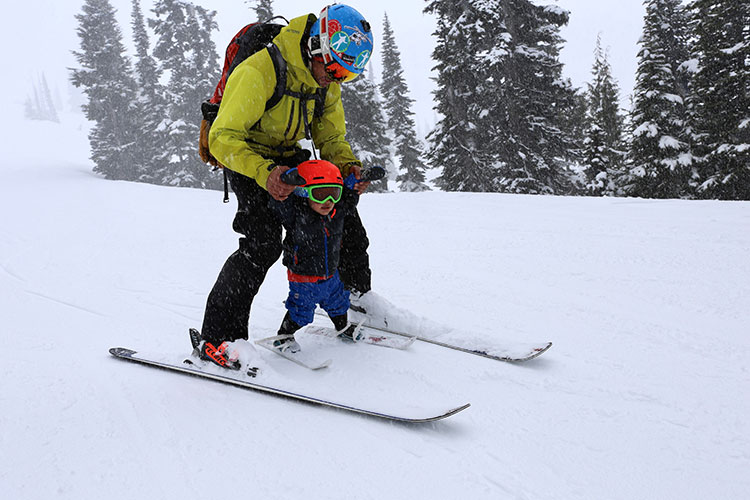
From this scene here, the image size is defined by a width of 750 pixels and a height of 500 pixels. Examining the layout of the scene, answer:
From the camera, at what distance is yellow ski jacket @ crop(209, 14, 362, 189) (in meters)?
2.45

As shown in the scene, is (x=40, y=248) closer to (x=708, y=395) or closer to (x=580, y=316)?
(x=580, y=316)

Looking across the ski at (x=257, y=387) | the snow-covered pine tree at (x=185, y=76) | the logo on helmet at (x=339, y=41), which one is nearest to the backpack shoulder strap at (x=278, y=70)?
the logo on helmet at (x=339, y=41)

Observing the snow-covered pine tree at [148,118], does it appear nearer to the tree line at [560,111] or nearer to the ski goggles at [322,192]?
the tree line at [560,111]

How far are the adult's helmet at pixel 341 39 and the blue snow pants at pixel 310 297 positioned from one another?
1.21m

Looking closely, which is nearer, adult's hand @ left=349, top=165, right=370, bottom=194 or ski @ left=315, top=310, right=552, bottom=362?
ski @ left=315, top=310, right=552, bottom=362

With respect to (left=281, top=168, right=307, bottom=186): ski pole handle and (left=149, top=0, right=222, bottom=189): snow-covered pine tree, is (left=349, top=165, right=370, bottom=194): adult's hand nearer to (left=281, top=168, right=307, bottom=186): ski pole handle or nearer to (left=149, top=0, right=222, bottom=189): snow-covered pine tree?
(left=281, top=168, right=307, bottom=186): ski pole handle

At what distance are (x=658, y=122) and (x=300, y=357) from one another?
21179 millimetres

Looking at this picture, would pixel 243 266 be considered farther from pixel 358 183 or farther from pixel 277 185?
pixel 358 183

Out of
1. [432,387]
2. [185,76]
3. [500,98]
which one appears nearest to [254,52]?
[432,387]

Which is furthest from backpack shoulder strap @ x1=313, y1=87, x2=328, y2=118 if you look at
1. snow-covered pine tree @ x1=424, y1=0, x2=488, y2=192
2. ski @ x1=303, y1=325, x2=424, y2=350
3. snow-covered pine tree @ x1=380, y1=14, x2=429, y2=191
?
snow-covered pine tree @ x1=380, y1=14, x2=429, y2=191

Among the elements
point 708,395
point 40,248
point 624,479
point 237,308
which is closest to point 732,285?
point 708,395

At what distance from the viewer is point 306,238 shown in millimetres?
2668

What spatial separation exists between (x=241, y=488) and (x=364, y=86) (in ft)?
85.8

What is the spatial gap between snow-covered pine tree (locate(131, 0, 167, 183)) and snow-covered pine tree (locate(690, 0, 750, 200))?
28380 mm
